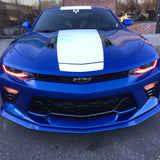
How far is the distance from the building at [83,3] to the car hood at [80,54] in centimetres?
767

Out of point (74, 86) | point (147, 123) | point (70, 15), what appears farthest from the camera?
point (70, 15)

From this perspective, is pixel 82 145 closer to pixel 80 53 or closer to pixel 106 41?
pixel 80 53

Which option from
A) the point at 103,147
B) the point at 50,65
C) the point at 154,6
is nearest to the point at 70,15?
the point at 50,65

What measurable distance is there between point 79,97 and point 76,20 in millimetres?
1840

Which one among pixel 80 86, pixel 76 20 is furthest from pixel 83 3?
pixel 80 86

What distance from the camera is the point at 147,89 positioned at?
1.79 metres

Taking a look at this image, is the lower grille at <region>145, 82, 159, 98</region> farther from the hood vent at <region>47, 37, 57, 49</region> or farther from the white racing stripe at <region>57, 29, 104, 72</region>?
the hood vent at <region>47, 37, 57, 49</region>

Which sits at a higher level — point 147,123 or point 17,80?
point 17,80

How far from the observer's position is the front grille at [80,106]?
1631mm

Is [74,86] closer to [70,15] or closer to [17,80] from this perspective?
[17,80]

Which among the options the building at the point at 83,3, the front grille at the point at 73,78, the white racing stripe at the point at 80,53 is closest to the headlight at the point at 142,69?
the front grille at the point at 73,78

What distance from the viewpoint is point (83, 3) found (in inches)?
356

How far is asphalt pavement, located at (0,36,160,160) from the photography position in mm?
1708

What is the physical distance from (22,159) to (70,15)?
2349mm
